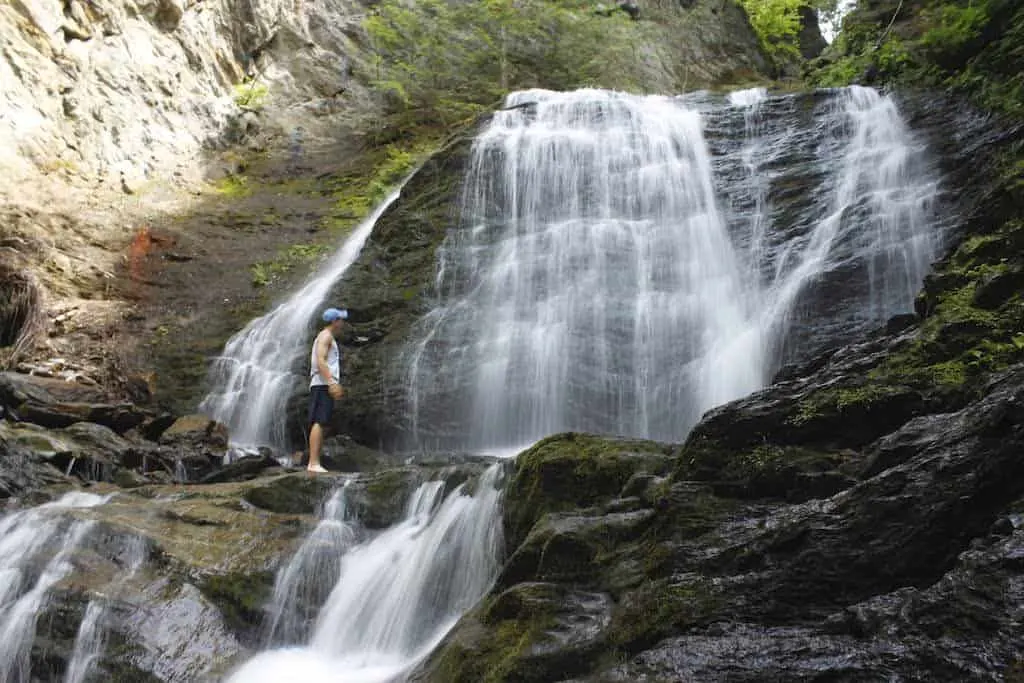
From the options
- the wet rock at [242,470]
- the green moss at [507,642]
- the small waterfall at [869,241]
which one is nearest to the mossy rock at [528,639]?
the green moss at [507,642]

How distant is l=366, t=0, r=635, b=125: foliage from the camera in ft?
60.9

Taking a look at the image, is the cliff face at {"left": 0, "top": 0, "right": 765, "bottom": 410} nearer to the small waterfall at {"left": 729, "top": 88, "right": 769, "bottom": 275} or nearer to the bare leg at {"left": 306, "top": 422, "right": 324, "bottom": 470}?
the bare leg at {"left": 306, "top": 422, "right": 324, "bottom": 470}

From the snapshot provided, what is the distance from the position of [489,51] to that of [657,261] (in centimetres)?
1110

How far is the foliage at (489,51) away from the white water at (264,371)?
8163mm

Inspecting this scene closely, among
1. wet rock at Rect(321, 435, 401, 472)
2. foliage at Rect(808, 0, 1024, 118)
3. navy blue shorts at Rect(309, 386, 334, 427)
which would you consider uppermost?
foliage at Rect(808, 0, 1024, 118)

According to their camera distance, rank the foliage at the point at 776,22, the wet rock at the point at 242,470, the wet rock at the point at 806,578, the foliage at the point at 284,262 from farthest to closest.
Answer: the foliage at the point at 776,22 → the foliage at the point at 284,262 → the wet rock at the point at 242,470 → the wet rock at the point at 806,578

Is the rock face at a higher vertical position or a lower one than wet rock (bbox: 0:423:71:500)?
higher

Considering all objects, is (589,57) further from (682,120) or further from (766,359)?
(766,359)

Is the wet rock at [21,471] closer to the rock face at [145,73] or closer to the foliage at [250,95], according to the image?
the rock face at [145,73]

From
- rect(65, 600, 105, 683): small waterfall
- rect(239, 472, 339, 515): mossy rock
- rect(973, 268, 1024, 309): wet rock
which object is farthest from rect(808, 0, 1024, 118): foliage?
rect(65, 600, 105, 683): small waterfall

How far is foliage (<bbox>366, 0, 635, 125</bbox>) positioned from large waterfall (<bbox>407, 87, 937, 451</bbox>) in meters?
6.73

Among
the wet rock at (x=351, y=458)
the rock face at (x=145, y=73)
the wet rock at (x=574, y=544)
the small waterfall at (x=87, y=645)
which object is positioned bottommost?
the small waterfall at (x=87, y=645)

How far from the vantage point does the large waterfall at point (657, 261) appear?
841 centimetres

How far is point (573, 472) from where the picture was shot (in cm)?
498
